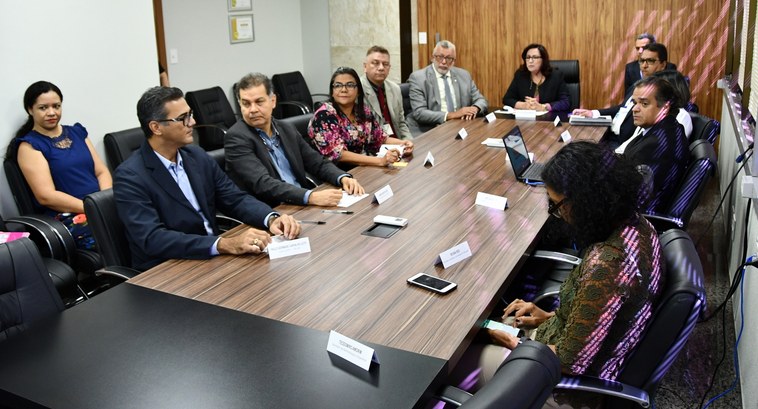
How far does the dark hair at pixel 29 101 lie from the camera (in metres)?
3.79

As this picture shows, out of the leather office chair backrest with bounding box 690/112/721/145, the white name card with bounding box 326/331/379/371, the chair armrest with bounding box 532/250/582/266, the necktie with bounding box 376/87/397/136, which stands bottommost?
the chair armrest with bounding box 532/250/582/266

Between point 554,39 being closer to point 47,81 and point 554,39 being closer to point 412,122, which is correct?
point 412,122

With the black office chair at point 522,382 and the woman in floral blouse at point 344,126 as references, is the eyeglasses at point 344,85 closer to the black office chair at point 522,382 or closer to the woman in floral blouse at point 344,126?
the woman in floral blouse at point 344,126

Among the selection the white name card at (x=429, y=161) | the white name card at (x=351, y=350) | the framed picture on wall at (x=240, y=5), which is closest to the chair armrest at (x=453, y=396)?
the white name card at (x=351, y=350)

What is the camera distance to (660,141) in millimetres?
3328

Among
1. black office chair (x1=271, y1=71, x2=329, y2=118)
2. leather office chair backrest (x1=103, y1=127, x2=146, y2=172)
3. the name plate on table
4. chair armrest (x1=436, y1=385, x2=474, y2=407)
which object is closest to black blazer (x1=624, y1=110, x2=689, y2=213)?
the name plate on table

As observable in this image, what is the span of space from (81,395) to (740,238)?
9.95ft

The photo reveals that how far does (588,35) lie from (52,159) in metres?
5.52

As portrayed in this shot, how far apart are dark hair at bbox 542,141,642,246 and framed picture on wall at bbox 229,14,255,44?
564cm

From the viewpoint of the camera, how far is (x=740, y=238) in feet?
10.8

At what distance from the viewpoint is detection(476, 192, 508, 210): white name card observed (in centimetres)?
305

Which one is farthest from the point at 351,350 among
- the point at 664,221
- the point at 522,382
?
the point at 664,221

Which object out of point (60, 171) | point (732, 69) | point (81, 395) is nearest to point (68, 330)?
point (81, 395)

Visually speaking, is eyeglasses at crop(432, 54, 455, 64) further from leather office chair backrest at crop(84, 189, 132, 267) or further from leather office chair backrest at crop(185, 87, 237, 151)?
leather office chair backrest at crop(84, 189, 132, 267)
